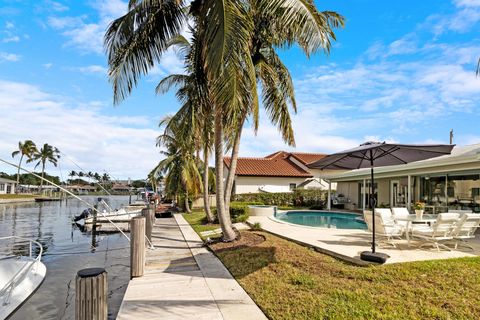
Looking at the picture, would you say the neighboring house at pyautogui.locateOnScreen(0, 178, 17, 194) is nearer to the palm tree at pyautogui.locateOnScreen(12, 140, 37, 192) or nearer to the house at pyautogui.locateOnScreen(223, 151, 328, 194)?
the palm tree at pyautogui.locateOnScreen(12, 140, 37, 192)

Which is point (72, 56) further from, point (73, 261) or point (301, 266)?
point (301, 266)

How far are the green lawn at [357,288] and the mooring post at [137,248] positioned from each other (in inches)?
83.8

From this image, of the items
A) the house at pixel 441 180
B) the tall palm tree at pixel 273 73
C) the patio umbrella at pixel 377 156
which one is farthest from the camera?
the house at pixel 441 180

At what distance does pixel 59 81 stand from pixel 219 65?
844 centimetres

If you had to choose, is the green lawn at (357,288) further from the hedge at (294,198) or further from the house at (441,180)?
the hedge at (294,198)

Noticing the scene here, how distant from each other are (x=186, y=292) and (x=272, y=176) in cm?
2794

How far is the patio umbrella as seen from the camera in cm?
702

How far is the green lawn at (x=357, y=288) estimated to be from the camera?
4656 millimetres

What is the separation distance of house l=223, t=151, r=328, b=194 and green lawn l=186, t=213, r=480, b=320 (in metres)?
22.8

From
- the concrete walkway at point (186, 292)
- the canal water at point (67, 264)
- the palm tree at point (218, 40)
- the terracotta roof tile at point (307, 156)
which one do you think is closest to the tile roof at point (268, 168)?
the terracotta roof tile at point (307, 156)

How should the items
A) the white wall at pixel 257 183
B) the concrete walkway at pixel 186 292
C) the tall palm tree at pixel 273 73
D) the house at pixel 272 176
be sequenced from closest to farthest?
1. the concrete walkway at pixel 186 292
2. the tall palm tree at pixel 273 73
3. the house at pixel 272 176
4. the white wall at pixel 257 183

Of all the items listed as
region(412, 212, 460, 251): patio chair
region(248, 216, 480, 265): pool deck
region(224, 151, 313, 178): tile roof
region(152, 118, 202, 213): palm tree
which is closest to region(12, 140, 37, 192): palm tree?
region(224, 151, 313, 178): tile roof

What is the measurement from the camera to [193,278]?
6848 millimetres

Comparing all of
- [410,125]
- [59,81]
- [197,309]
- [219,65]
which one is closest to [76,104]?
[59,81]
